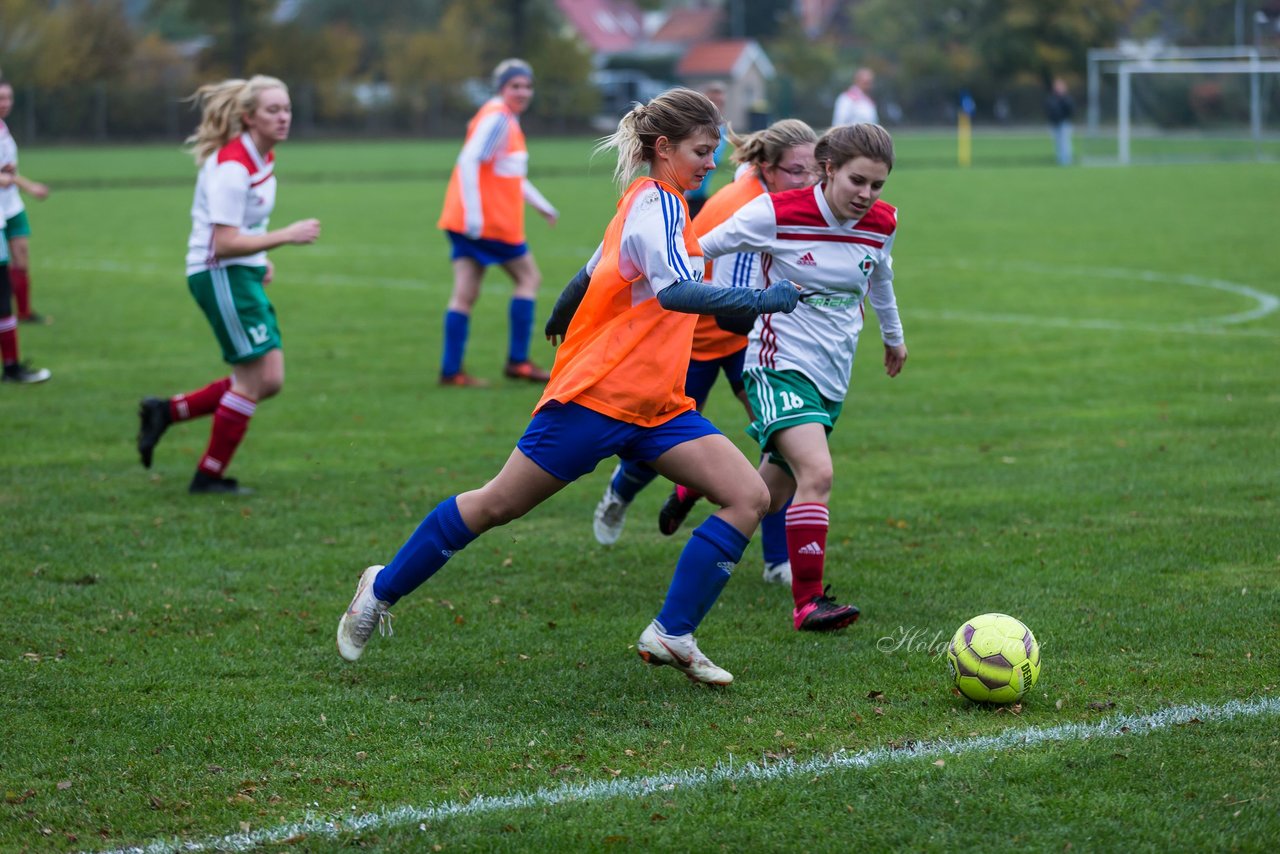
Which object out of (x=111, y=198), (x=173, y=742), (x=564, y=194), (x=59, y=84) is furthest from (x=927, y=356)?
(x=59, y=84)

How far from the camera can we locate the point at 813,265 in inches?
210

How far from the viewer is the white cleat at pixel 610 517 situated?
6359mm

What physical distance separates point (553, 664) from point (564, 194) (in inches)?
976

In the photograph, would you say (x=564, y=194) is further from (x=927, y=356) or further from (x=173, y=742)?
(x=173, y=742)

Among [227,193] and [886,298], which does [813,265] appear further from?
[227,193]

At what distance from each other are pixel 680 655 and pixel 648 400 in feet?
2.60

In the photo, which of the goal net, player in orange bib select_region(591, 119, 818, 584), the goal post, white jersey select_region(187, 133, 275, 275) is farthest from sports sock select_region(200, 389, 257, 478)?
the goal net

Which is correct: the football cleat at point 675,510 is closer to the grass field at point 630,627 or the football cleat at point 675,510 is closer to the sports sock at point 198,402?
the grass field at point 630,627

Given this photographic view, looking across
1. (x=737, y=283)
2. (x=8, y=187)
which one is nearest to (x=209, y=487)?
(x=737, y=283)

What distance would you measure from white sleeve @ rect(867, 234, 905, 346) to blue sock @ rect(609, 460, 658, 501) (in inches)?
46.6

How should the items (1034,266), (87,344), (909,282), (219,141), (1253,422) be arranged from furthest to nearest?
(1034,266)
(909,282)
(87,344)
(1253,422)
(219,141)

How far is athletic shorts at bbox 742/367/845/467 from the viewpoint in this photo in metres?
5.29

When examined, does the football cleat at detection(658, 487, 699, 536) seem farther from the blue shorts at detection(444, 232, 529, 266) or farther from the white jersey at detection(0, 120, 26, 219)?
the white jersey at detection(0, 120, 26, 219)

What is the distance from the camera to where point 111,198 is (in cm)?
2808
